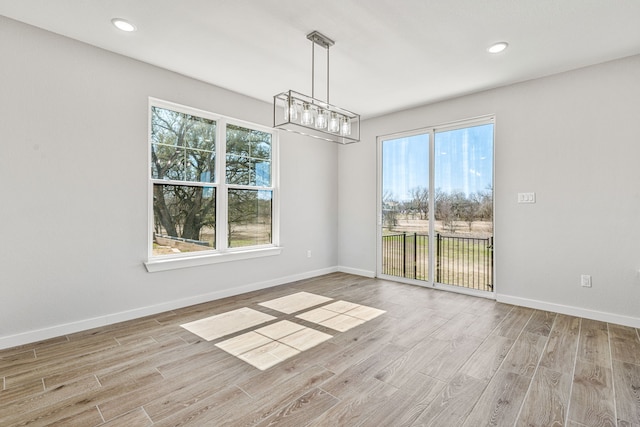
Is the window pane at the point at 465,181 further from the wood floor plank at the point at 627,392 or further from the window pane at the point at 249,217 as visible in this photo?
the window pane at the point at 249,217

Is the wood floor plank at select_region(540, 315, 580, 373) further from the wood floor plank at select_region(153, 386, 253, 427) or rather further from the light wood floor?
the wood floor plank at select_region(153, 386, 253, 427)

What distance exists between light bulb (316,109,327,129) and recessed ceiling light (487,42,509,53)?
1.71 meters

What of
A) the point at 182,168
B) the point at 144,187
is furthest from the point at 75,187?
the point at 182,168

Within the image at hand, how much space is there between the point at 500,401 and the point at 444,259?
110 inches

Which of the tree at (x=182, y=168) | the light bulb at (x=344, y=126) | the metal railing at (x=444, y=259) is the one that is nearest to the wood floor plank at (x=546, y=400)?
the metal railing at (x=444, y=259)

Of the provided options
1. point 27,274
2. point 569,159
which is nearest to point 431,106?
point 569,159

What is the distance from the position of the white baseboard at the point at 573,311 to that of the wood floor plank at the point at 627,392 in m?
1.07

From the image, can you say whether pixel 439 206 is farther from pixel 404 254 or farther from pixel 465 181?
pixel 404 254

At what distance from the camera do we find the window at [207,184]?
3.57 meters

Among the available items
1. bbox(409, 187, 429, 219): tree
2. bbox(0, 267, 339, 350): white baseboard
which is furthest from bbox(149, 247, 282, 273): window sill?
bbox(409, 187, 429, 219): tree

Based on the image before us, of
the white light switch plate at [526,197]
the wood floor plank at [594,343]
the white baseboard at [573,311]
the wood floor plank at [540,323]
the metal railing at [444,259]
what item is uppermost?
the white light switch plate at [526,197]

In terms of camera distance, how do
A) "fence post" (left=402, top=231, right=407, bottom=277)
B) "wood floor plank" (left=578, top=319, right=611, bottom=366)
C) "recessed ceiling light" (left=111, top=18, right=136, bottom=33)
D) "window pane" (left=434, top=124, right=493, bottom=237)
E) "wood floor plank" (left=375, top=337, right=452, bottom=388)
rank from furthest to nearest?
"fence post" (left=402, top=231, right=407, bottom=277) → "window pane" (left=434, top=124, right=493, bottom=237) → "recessed ceiling light" (left=111, top=18, right=136, bottom=33) → "wood floor plank" (left=578, top=319, right=611, bottom=366) → "wood floor plank" (left=375, top=337, right=452, bottom=388)

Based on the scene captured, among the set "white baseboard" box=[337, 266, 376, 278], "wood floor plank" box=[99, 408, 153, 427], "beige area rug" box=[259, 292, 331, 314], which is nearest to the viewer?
"wood floor plank" box=[99, 408, 153, 427]

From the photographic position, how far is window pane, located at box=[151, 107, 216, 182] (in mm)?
3541
